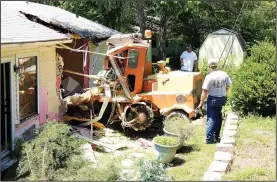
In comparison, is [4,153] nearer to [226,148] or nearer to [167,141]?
[167,141]

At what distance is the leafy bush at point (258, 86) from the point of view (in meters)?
10.3

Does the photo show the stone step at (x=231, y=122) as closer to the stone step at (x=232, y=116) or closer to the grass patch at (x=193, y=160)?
the stone step at (x=232, y=116)

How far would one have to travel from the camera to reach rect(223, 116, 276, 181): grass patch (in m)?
6.23

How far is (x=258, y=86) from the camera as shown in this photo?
10.4 metres

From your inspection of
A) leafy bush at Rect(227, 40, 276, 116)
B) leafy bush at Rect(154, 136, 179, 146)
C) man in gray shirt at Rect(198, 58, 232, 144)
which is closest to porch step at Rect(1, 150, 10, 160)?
leafy bush at Rect(154, 136, 179, 146)

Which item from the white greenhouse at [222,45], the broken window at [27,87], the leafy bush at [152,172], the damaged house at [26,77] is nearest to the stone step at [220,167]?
the leafy bush at [152,172]

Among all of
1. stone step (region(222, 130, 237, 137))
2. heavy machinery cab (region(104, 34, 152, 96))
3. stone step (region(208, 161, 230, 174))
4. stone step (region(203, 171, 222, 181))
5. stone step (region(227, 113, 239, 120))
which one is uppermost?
heavy machinery cab (region(104, 34, 152, 96))

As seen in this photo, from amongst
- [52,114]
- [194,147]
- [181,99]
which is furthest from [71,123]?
[194,147]

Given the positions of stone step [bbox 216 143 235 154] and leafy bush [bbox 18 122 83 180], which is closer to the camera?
leafy bush [bbox 18 122 83 180]

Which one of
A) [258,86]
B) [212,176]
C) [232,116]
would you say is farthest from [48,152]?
[258,86]

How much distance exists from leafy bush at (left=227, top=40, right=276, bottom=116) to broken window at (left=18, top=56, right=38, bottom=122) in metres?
5.34

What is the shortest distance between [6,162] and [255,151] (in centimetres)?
493

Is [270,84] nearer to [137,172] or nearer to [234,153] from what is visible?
[234,153]

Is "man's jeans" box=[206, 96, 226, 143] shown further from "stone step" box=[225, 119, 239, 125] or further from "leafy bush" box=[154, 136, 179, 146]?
"leafy bush" box=[154, 136, 179, 146]
